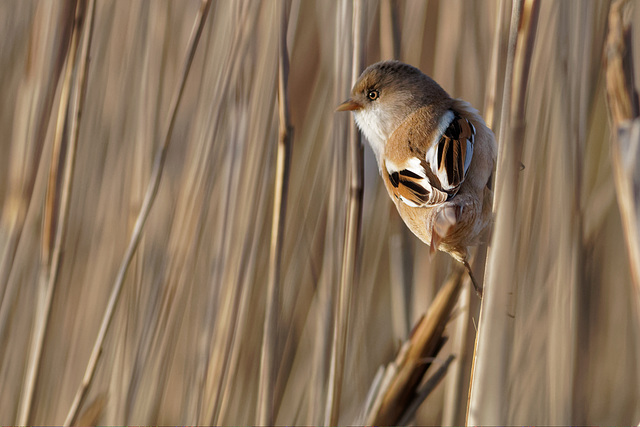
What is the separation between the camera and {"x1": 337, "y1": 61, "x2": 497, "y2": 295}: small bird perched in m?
1.20

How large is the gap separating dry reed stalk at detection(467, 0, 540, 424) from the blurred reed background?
0.65 feet

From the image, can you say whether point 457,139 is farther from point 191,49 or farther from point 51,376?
point 51,376

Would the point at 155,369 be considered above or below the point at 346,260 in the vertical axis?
below

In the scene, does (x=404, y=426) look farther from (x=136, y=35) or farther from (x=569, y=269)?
(x=136, y=35)

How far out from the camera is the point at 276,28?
4.78 feet

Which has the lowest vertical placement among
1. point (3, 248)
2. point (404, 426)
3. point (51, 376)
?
point (51, 376)

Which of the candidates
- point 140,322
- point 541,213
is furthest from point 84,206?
point 541,213

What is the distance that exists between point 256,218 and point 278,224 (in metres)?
0.19

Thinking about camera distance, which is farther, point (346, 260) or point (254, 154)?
point (254, 154)

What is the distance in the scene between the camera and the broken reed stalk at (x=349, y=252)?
4.21ft

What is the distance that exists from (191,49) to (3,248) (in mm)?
759

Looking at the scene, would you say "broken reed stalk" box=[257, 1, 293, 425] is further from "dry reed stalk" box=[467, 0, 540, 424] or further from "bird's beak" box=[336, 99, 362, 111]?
"dry reed stalk" box=[467, 0, 540, 424]

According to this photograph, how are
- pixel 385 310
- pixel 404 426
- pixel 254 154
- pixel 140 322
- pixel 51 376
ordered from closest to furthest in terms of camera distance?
pixel 404 426
pixel 254 154
pixel 140 322
pixel 51 376
pixel 385 310

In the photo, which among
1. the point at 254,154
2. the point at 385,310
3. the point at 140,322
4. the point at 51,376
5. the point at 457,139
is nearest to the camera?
the point at 457,139
